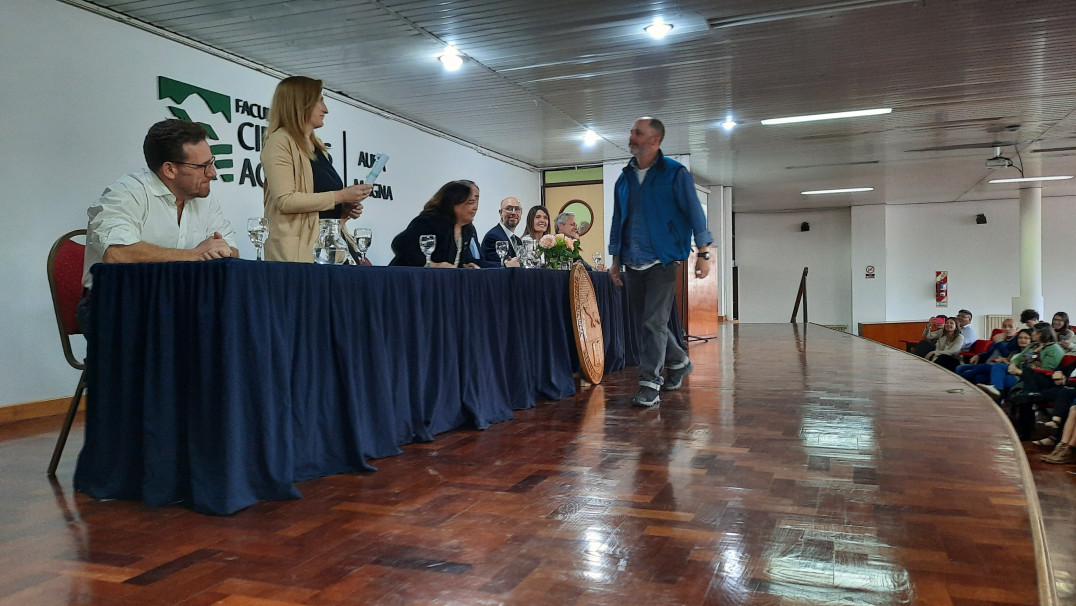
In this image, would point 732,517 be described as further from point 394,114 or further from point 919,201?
point 919,201

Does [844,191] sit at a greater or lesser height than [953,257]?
greater

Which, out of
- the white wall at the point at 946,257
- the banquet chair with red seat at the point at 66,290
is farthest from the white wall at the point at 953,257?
the banquet chair with red seat at the point at 66,290

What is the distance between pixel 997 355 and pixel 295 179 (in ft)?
26.2

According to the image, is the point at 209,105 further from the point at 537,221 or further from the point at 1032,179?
the point at 1032,179

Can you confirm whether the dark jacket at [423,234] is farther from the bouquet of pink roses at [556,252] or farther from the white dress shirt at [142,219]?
the white dress shirt at [142,219]

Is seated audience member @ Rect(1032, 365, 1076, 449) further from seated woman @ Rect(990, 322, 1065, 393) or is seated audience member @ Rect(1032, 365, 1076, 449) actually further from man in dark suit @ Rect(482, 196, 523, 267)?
man in dark suit @ Rect(482, 196, 523, 267)

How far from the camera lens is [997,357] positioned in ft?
26.3

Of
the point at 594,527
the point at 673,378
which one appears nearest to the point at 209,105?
the point at 673,378

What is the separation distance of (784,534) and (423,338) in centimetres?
163

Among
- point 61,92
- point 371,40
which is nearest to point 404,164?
point 371,40

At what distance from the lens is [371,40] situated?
597 centimetres

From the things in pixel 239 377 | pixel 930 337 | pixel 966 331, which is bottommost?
pixel 930 337

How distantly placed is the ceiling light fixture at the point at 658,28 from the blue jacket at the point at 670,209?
2.14m

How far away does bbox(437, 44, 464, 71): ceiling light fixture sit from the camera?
20.4ft
